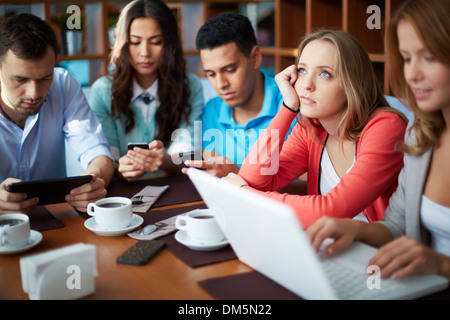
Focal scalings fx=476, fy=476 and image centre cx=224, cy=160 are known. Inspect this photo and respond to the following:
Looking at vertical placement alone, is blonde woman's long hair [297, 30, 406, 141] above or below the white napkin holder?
above

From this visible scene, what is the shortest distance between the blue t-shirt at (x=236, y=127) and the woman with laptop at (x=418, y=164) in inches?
35.9

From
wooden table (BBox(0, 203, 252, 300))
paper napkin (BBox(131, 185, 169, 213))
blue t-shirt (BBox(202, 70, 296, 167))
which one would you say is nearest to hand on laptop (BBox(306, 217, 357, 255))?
wooden table (BBox(0, 203, 252, 300))

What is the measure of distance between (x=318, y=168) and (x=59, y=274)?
1002 mm

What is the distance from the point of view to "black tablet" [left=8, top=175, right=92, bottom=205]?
4.51ft

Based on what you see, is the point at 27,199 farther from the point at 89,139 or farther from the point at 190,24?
the point at 190,24

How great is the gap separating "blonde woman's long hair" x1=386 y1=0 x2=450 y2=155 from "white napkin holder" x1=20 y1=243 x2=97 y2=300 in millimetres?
862

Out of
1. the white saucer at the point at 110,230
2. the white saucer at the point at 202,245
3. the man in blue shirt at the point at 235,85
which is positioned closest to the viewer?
the white saucer at the point at 202,245

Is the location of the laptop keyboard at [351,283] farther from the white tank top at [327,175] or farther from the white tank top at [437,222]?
the white tank top at [327,175]

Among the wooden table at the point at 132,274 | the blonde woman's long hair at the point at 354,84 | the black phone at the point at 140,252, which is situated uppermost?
the blonde woman's long hair at the point at 354,84

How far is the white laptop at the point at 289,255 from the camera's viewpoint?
0.75 meters

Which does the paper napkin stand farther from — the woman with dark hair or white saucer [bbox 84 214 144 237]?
the woman with dark hair

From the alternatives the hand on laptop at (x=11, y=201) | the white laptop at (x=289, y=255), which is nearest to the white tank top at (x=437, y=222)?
the white laptop at (x=289, y=255)

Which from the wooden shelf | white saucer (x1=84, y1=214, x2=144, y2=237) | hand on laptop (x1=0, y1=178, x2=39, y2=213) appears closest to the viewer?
white saucer (x1=84, y1=214, x2=144, y2=237)

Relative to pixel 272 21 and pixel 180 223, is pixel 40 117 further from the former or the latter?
pixel 272 21
